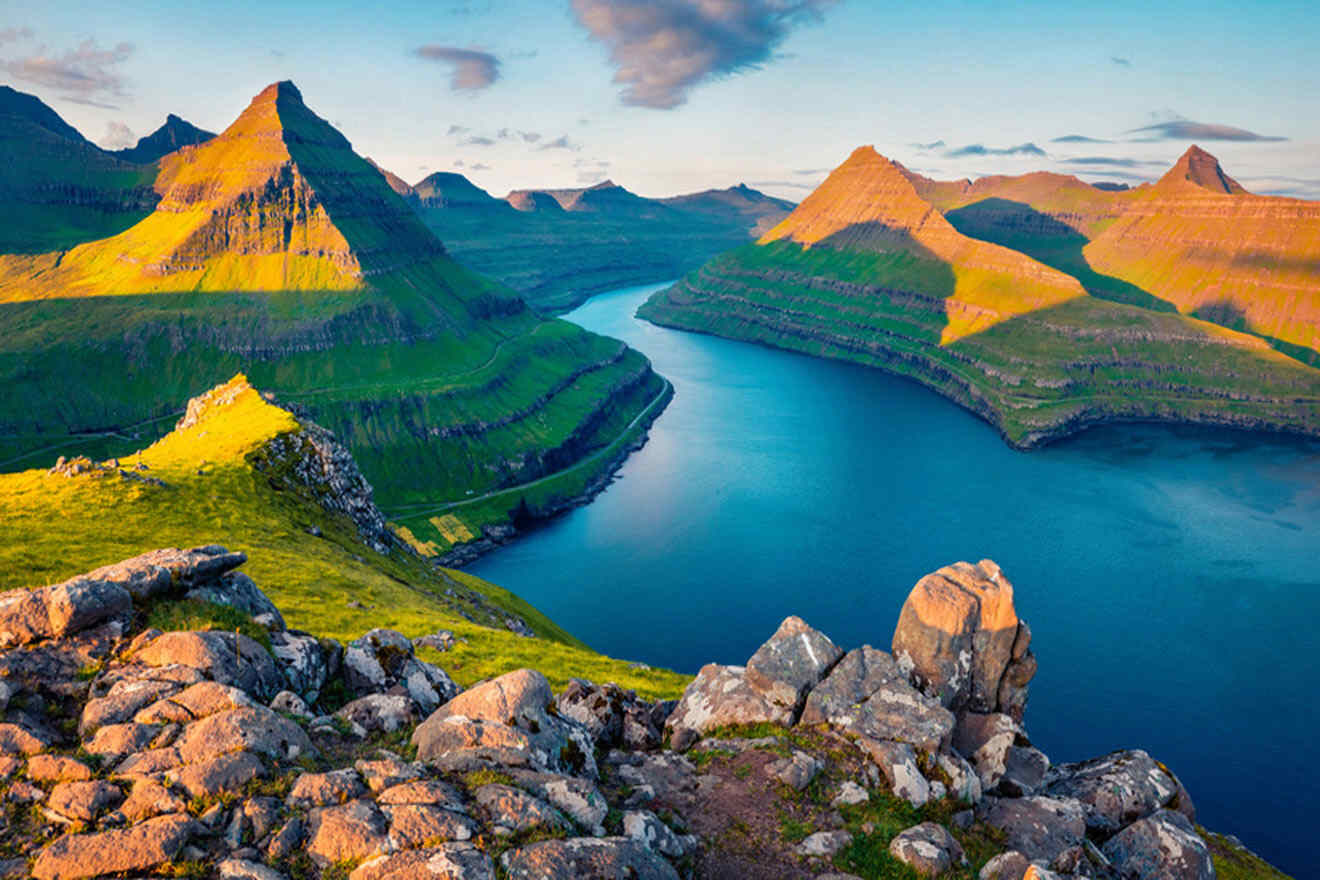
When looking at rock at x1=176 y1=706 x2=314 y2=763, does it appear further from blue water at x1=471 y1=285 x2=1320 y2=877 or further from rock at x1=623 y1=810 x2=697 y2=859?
blue water at x1=471 y1=285 x2=1320 y2=877

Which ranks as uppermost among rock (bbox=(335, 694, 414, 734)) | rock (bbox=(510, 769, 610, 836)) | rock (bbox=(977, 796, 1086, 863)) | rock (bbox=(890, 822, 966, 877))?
rock (bbox=(510, 769, 610, 836))

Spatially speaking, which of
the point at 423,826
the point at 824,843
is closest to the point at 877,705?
the point at 824,843

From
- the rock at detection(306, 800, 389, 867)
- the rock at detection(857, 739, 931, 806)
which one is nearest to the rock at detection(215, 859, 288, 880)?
the rock at detection(306, 800, 389, 867)

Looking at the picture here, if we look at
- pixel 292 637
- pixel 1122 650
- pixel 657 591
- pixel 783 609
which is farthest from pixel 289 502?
pixel 1122 650

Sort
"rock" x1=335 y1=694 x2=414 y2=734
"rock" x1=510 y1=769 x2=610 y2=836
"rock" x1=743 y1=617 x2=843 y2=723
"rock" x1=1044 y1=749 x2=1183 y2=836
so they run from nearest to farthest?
"rock" x1=510 y1=769 x2=610 y2=836 < "rock" x1=335 y1=694 x2=414 y2=734 < "rock" x1=1044 y1=749 x2=1183 y2=836 < "rock" x1=743 y1=617 x2=843 y2=723

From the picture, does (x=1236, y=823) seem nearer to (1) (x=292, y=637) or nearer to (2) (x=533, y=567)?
(1) (x=292, y=637)

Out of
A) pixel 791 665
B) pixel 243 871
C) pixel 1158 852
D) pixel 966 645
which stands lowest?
pixel 1158 852

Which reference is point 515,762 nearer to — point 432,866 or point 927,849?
point 432,866
